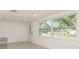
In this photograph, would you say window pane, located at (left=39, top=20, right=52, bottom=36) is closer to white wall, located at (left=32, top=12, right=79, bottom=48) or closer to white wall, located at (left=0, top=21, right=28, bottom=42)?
white wall, located at (left=32, top=12, right=79, bottom=48)

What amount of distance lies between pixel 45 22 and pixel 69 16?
6.83 ft

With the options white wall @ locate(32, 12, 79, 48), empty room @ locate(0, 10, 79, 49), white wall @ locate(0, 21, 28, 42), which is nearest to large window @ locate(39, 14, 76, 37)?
empty room @ locate(0, 10, 79, 49)

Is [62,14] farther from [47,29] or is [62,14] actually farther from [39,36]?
[39,36]

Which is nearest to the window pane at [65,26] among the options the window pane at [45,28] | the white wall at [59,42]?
the white wall at [59,42]

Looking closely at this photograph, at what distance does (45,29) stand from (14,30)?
3.30 metres

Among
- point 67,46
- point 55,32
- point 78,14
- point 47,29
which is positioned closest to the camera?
point 78,14

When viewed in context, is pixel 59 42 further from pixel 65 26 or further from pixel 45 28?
pixel 45 28

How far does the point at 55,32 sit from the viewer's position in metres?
5.45

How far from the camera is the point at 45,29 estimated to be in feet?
21.0

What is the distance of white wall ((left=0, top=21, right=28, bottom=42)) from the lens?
819 centimetres

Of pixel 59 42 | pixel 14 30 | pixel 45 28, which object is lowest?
pixel 59 42

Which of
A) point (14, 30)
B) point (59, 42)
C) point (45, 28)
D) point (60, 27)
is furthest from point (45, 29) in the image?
point (14, 30)
